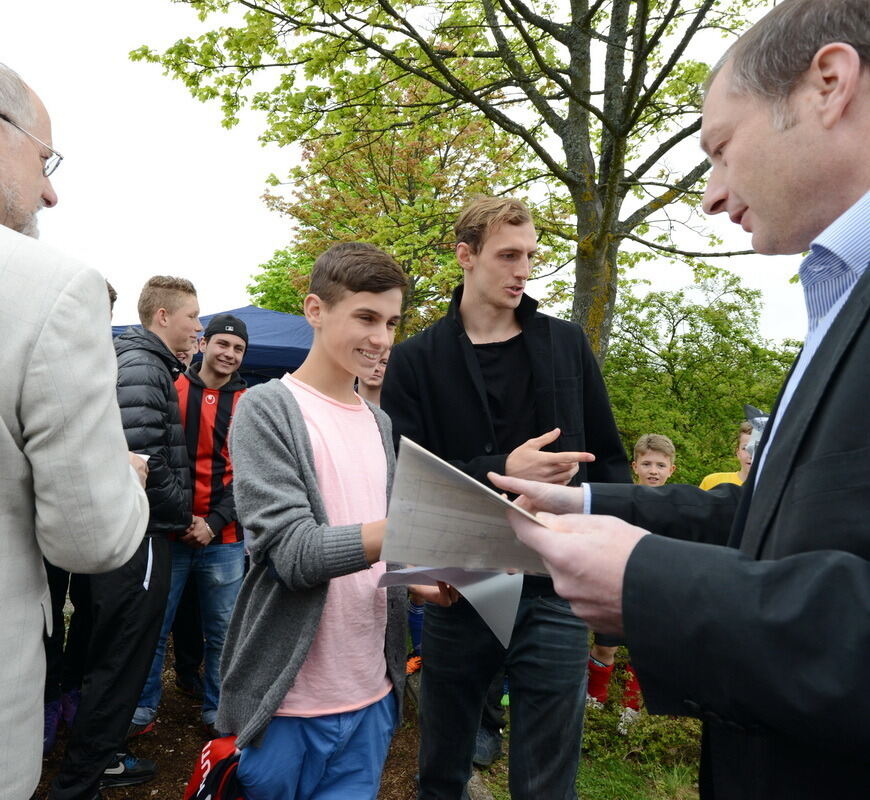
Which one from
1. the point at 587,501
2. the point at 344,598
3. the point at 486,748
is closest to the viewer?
the point at 587,501

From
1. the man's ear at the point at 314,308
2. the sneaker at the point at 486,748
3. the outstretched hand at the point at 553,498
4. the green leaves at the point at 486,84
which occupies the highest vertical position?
the green leaves at the point at 486,84

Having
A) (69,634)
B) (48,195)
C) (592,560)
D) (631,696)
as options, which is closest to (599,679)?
(631,696)

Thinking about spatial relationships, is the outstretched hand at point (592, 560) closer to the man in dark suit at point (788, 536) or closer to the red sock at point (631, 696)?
the man in dark suit at point (788, 536)

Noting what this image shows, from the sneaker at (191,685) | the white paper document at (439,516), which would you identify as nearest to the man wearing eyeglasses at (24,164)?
the white paper document at (439,516)

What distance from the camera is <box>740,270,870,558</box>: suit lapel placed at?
3.26 ft

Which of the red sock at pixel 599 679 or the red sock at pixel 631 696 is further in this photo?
the red sock at pixel 599 679

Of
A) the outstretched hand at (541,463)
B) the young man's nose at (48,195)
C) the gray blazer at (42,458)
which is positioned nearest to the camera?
the gray blazer at (42,458)

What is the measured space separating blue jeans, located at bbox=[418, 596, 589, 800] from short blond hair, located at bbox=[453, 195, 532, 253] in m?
1.44

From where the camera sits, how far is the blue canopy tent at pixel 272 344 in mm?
11632

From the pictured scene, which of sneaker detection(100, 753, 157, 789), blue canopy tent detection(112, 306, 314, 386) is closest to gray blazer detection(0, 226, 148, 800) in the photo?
sneaker detection(100, 753, 157, 789)

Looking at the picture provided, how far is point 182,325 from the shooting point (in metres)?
4.39

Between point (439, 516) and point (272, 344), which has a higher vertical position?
point (272, 344)

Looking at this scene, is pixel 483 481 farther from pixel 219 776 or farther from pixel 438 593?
pixel 219 776

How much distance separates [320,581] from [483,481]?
2.54ft
